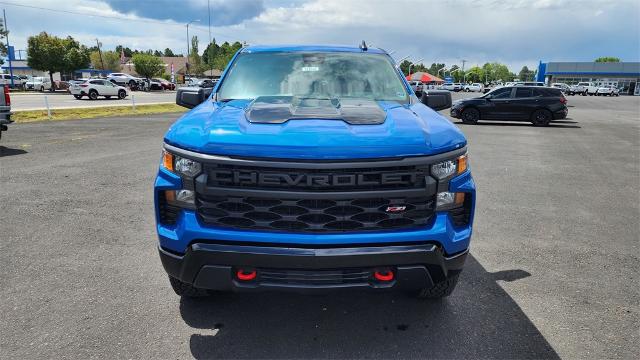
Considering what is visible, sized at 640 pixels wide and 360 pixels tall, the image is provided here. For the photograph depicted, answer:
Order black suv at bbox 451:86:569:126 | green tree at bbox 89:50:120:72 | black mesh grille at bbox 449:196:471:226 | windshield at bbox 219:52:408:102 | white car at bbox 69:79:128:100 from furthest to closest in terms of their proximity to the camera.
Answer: green tree at bbox 89:50:120:72
white car at bbox 69:79:128:100
black suv at bbox 451:86:569:126
windshield at bbox 219:52:408:102
black mesh grille at bbox 449:196:471:226

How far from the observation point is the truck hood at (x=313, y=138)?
2.43m

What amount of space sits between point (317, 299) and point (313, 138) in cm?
151

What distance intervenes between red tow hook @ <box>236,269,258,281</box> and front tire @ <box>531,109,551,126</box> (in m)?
18.6

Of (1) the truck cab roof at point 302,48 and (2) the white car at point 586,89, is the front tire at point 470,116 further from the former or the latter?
(2) the white car at point 586,89

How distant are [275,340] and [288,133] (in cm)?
137

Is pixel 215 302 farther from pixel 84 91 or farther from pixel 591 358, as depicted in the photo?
pixel 84 91

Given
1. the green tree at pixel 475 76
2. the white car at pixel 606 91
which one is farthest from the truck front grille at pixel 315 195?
the green tree at pixel 475 76

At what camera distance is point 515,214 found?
5891mm

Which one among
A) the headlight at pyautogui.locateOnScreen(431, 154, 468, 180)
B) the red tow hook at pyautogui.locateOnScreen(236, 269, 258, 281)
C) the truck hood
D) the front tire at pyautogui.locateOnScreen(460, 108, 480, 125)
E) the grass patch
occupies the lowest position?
the grass patch

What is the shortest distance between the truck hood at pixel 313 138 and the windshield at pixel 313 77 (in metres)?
1.01

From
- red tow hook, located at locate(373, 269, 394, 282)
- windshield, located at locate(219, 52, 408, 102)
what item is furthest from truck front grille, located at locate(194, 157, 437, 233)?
windshield, located at locate(219, 52, 408, 102)

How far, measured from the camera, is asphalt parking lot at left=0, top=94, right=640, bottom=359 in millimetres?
2891

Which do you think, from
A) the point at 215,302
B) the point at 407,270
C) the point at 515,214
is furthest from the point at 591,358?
the point at 515,214

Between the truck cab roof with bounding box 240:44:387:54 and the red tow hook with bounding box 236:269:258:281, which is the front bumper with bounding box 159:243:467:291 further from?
the truck cab roof with bounding box 240:44:387:54
